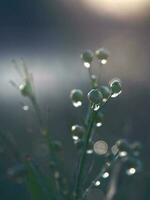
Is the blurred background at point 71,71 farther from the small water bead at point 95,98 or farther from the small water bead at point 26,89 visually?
the small water bead at point 95,98

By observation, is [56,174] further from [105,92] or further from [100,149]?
[100,149]

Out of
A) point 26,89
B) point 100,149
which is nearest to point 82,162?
point 26,89

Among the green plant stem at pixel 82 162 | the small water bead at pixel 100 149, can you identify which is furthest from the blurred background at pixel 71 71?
the green plant stem at pixel 82 162

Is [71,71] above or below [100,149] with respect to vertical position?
above

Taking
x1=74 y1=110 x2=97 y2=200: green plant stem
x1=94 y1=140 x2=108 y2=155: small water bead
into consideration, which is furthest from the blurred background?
x1=74 y1=110 x2=97 y2=200: green plant stem

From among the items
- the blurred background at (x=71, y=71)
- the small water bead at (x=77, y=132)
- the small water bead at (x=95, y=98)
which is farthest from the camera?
the blurred background at (x=71, y=71)

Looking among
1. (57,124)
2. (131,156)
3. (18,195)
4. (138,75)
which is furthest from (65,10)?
(131,156)

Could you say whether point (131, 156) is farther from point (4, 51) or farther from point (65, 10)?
point (65, 10)

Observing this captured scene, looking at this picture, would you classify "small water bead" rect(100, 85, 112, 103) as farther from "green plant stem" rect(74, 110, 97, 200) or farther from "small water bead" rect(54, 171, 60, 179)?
"small water bead" rect(54, 171, 60, 179)
